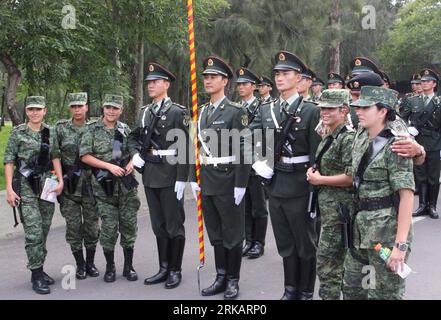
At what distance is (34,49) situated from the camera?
9.91m

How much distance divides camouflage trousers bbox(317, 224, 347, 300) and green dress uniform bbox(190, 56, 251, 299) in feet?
3.55

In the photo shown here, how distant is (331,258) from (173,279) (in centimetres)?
190

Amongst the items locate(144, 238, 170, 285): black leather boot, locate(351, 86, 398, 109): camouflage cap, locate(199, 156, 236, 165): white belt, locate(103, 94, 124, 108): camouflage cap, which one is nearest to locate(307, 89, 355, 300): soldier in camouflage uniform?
locate(351, 86, 398, 109): camouflage cap

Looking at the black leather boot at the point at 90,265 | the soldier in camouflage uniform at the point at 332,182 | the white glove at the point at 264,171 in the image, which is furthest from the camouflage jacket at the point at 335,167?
the black leather boot at the point at 90,265

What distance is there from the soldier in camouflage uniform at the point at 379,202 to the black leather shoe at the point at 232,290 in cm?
151

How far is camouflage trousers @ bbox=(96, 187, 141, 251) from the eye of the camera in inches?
214

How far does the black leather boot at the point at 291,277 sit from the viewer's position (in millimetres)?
4629

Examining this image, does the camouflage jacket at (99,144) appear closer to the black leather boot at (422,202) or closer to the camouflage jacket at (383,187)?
the camouflage jacket at (383,187)

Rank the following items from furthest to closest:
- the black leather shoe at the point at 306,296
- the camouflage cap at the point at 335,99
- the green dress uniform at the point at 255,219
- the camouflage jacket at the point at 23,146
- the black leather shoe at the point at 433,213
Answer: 1. the black leather shoe at the point at 433,213
2. the green dress uniform at the point at 255,219
3. the camouflage jacket at the point at 23,146
4. the black leather shoe at the point at 306,296
5. the camouflage cap at the point at 335,99

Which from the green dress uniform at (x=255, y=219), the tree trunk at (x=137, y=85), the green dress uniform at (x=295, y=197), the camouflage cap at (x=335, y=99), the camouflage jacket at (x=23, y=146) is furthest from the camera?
the tree trunk at (x=137, y=85)

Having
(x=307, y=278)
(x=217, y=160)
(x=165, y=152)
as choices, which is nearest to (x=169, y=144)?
(x=165, y=152)

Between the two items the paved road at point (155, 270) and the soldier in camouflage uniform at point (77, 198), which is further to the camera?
the soldier in camouflage uniform at point (77, 198)

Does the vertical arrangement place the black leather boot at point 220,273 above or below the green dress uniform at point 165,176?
below

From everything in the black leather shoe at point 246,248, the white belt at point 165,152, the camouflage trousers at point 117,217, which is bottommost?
the black leather shoe at point 246,248
